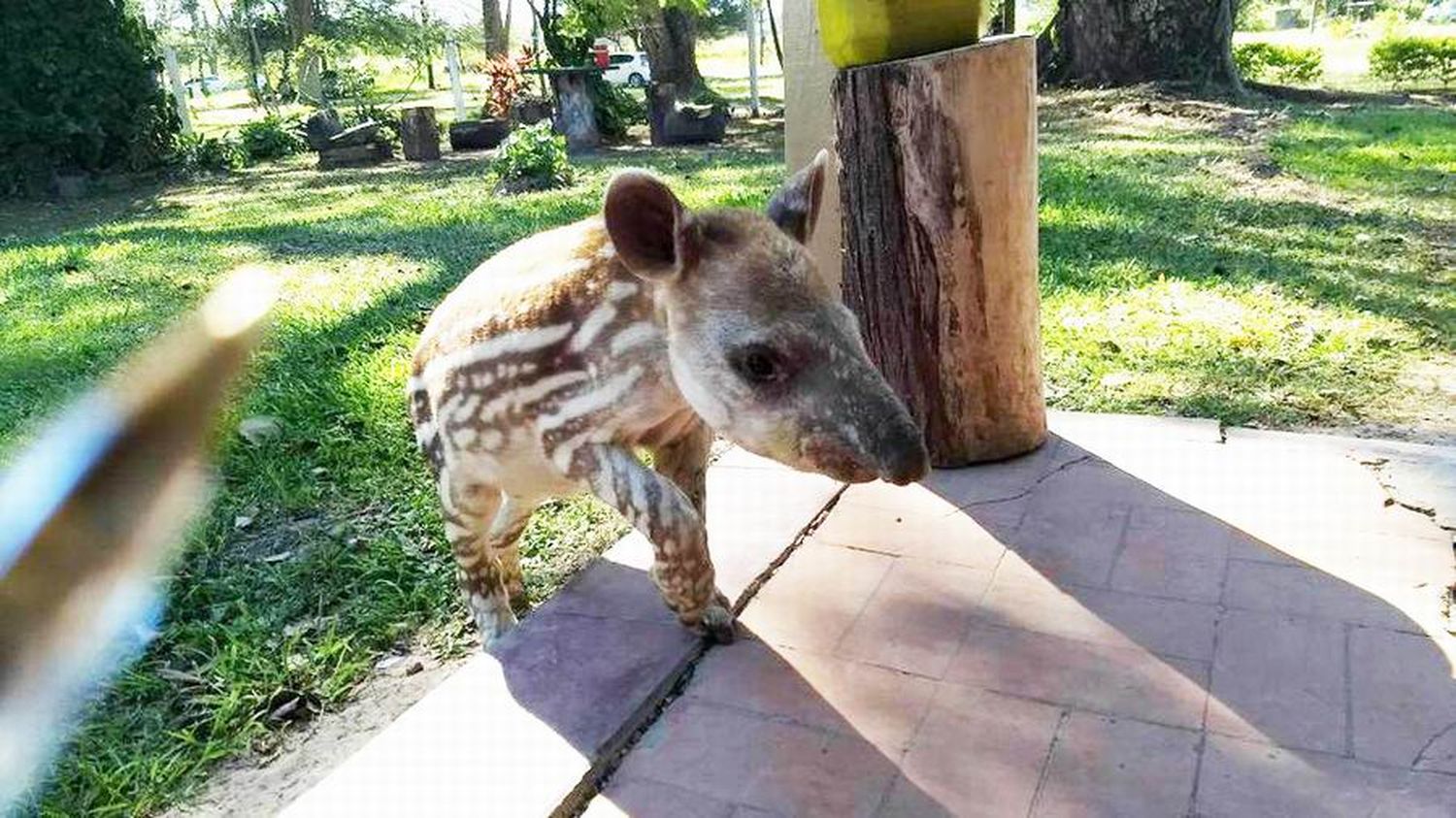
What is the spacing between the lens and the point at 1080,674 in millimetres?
2545

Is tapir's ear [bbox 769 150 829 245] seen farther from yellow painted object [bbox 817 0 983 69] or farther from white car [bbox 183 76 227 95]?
white car [bbox 183 76 227 95]

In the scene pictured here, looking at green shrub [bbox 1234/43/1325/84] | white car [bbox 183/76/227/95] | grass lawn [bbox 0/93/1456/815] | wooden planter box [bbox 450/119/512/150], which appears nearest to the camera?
grass lawn [bbox 0/93/1456/815]

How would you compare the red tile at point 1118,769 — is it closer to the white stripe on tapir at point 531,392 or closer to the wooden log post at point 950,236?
the white stripe on tapir at point 531,392

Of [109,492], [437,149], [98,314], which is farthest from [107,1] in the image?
[109,492]

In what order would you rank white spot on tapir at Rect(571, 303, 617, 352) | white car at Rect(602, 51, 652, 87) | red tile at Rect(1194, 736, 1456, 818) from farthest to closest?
white car at Rect(602, 51, 652, 87) < white spot on tapir at Rect(571, 303, 617, 352) < red tile at Rect(1194, 736, 1456, 818)

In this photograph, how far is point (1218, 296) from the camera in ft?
18.4

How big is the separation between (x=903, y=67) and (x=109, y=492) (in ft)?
10.6

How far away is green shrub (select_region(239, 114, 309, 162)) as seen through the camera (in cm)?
1567

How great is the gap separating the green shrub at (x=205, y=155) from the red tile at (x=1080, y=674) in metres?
14.5

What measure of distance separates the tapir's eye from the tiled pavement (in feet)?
2.64

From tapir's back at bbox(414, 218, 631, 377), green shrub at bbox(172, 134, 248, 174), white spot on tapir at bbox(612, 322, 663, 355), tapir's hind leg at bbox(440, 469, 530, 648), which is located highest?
green shrub at bbox(172, 134, 248, 174)

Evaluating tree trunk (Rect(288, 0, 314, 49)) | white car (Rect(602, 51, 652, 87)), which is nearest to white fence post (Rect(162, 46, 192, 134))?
tree trunk (Rect(288, 0, 314, 49))

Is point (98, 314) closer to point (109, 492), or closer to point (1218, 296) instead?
point (109, 492)

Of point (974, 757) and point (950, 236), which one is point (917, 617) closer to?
point (974, 757)
